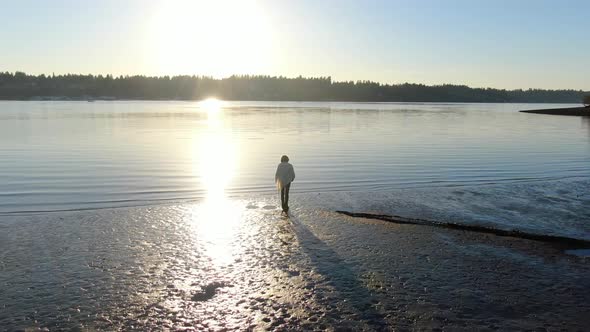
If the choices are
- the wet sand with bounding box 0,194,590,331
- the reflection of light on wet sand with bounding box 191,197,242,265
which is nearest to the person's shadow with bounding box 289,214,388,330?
the wet sand with bounding box 0,194,590,331

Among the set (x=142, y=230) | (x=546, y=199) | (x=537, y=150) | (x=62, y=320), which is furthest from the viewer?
(x=537, y=150)

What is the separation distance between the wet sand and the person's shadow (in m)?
0.02

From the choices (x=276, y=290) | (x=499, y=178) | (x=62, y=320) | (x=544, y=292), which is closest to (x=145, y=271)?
(x=62, y=320)

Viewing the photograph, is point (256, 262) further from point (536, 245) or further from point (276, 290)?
point (536, 245)

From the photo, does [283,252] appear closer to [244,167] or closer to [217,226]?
[217,226]

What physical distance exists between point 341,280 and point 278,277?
1355mm

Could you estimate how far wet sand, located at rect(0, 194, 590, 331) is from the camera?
26.3 ft

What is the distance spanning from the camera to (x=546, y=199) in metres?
18.1

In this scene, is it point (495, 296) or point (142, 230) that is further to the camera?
point (142, 230)

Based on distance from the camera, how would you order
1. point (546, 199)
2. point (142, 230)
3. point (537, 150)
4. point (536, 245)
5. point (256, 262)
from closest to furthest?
point (256, 262), point (536, 245), point (142, 230), point (546, 199), point (537, 150)

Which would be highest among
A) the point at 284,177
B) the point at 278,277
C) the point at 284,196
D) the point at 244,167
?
the point at 284,177

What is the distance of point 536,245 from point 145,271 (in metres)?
10.1

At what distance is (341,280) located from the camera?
9.69m

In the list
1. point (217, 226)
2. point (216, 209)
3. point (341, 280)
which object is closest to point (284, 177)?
point (216, 209)
